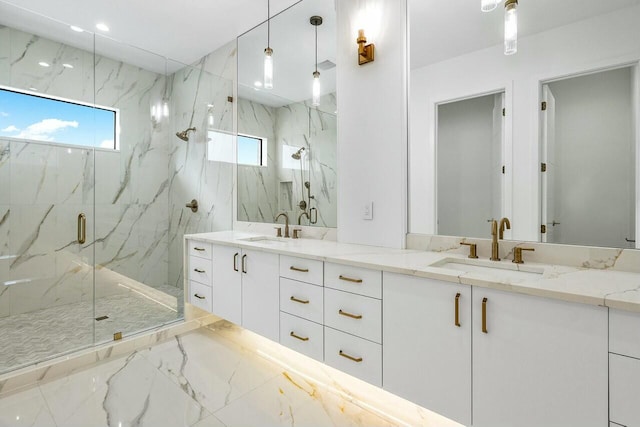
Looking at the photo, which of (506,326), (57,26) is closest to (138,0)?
(57,26)

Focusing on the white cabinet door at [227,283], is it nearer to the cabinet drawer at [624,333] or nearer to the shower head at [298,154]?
→ the shower head at [298,154]

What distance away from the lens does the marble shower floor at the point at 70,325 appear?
7.31 ft

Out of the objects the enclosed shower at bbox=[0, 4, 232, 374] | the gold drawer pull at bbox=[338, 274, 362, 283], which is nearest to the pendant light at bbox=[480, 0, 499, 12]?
the gold drawer pull at bbox=[338, 274, 362, 283]

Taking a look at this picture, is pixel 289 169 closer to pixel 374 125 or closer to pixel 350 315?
pixel 374 125

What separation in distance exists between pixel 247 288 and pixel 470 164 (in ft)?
5.35

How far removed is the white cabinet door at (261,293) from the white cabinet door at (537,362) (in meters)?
1.19

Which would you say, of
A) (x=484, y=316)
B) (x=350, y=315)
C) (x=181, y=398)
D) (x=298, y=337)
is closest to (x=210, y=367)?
(x=181, y=398)

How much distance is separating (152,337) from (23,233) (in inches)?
54.1

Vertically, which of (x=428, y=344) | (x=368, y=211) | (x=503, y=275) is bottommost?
(x=428, y=344)

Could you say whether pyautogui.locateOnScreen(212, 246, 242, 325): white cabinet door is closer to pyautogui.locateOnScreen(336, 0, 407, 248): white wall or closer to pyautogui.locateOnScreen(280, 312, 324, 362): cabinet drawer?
pyautogui.locateOnScreen(280, 312, 324, 362): cabinet drawer

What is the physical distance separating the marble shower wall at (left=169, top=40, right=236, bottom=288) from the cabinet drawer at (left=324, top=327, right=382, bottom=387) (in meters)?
1.89

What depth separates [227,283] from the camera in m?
2.42

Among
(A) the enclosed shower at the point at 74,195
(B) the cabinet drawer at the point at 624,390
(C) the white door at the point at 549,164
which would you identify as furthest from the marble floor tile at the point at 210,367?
(C) the white door at the point at 549,164

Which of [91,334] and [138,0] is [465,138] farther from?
[91,334]
